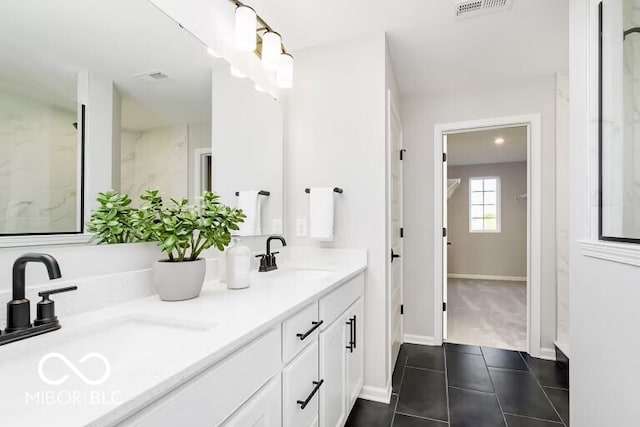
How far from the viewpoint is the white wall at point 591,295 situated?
40.6 inches

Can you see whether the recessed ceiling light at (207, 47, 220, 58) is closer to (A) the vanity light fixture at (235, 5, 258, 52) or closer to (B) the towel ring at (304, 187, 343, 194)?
(A) the vanity light fixture at (235, 5, 258, 52)

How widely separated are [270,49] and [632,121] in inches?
→ 67.9

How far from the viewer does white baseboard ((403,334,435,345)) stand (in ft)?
9.73

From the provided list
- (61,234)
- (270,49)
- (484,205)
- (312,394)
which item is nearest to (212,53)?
(270,49)

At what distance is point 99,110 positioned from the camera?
1068 mm

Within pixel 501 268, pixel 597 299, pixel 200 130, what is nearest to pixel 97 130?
Result: pixel 200 130

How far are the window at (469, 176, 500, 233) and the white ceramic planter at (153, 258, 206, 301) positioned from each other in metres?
6.29

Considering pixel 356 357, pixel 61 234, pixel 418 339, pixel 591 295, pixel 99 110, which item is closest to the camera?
pixel 61 234

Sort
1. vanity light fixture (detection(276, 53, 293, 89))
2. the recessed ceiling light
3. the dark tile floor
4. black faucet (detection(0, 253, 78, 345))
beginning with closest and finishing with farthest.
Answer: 1. black faucet (detection(0, 253, 78, 345))
2. the recessed ceiling light
3. the dark tile floor
4. vanity light fixture (detection(276, 53, 293, 89))

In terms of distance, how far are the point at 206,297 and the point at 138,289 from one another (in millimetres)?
245

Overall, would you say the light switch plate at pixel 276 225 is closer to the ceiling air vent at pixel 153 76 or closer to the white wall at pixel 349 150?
the white wall at pixel 349 150

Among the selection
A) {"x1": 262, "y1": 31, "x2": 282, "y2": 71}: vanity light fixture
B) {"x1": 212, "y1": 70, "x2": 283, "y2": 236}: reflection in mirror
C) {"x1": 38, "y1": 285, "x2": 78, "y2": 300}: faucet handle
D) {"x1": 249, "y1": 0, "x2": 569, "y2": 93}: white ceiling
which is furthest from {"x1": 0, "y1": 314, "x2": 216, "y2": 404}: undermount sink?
{"x1": 249, "y1": 0, "x2": 569, "y2": 93}: white ceiling

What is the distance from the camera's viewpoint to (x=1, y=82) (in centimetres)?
83

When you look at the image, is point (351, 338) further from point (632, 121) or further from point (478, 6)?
point (478, 6)
